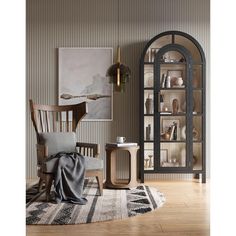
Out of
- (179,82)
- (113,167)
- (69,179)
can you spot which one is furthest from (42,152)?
(179,82)

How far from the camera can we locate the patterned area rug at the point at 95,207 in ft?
11.2

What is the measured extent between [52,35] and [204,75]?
228cm

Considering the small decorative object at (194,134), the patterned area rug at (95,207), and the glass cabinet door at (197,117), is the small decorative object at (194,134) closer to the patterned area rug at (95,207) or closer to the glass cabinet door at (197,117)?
the glass cabinet door at (197,117)

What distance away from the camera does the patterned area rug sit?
3410 mm

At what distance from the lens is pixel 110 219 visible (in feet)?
11.1

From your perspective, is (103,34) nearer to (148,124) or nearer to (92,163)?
(148,124)

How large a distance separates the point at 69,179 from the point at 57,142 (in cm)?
63

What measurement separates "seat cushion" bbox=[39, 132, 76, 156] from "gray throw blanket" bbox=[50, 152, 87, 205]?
36 centimetres

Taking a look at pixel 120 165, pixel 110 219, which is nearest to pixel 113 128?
pixel 120 165

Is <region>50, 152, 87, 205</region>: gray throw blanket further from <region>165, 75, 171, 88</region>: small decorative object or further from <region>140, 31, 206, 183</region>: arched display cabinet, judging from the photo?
<region>165, 75, 171, 88</region>: small decorative object

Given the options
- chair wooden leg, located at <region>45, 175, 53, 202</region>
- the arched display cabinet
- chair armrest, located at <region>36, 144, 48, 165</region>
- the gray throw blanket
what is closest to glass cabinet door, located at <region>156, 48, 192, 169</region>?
the arched display cabinet

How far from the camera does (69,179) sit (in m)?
4.13
